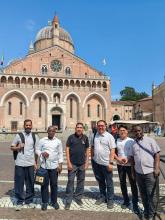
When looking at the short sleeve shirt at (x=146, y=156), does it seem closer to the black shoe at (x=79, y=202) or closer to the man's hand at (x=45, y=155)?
the black shoe at (x=79, y=202)

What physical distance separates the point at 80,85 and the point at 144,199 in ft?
148

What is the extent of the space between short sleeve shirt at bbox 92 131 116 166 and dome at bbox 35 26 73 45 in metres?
54.5

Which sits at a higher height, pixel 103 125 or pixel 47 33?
pixel 47 33

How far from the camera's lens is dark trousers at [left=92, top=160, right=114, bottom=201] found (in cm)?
637

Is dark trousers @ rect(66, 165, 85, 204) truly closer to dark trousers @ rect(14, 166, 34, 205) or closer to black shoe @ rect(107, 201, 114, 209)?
black shoe @ rect(107, 201, 114, 209)

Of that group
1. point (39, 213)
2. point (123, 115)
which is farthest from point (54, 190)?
point (123, 115)

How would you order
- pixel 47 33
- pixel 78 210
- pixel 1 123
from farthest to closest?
pixel 47 33
pixel 1 123
pixel 78 210

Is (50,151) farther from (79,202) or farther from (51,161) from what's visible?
(79,202)

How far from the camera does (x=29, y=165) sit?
20.8 ft

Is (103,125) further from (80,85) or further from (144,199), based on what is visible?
(80,85)

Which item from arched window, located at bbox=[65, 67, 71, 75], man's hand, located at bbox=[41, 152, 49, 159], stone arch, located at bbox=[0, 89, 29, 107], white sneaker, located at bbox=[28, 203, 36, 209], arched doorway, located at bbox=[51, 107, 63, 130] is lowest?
white sneaker, located at bbox=[28, 203, 36, 209]

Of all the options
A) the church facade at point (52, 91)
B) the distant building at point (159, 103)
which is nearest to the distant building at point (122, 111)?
the distant building at point (159, 103)

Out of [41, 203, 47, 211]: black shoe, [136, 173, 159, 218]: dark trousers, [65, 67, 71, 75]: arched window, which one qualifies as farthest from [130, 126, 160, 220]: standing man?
[65, 67, 71, 75]: arched window

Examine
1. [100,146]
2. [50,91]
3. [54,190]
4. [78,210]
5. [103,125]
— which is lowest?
[78,210]
